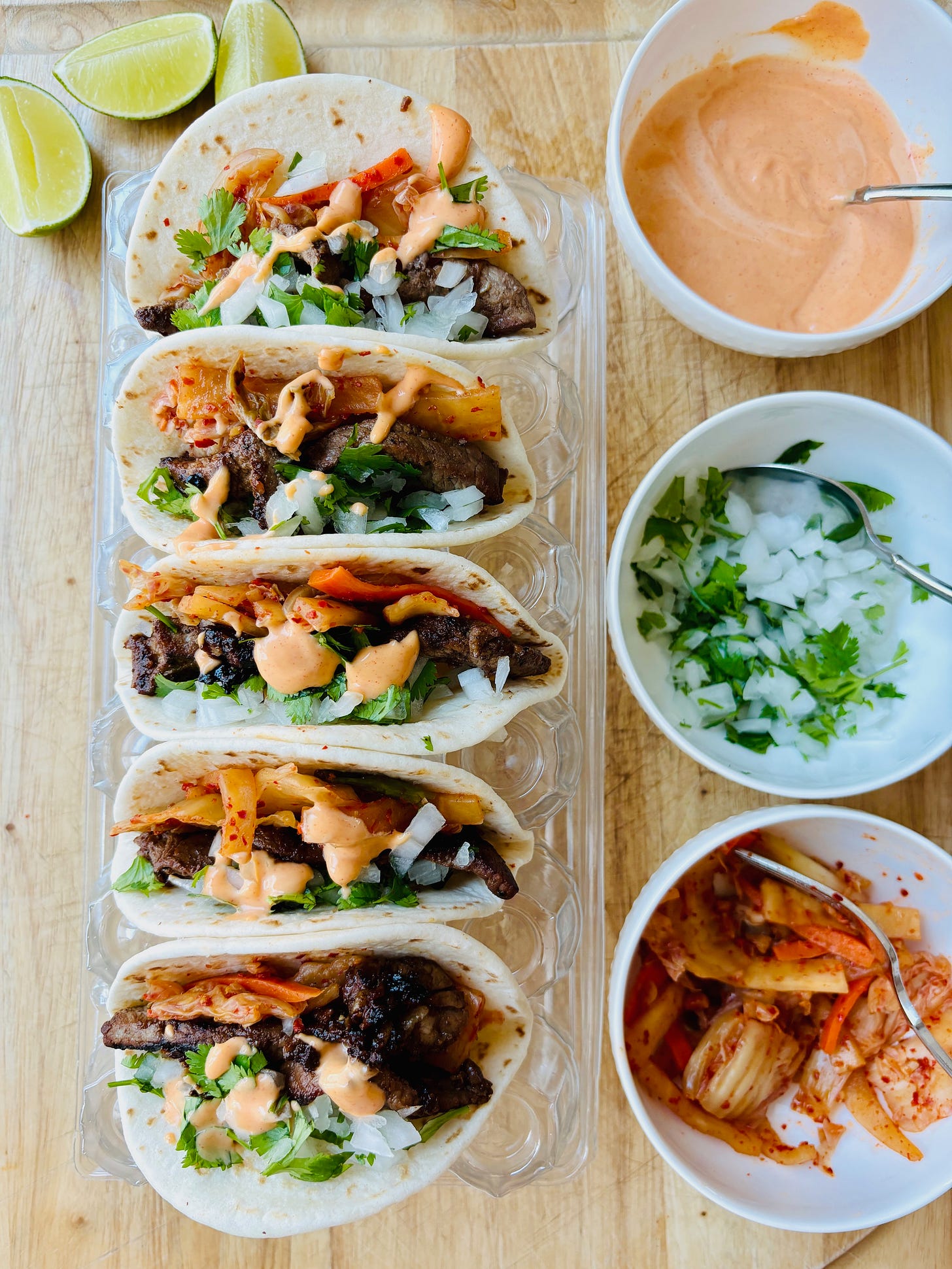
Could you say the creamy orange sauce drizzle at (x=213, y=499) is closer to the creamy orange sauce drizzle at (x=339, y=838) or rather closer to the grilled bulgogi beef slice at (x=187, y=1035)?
the creamy orange sauce drizzle at (x=339, y=838)

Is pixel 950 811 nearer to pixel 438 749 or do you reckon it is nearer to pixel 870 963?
pixel 870 963

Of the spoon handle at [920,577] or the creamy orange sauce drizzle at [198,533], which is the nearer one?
the creamy orange sauce drizzle at [198,533]

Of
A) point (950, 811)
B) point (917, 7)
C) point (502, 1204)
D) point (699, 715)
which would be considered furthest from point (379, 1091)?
point (917, 7)

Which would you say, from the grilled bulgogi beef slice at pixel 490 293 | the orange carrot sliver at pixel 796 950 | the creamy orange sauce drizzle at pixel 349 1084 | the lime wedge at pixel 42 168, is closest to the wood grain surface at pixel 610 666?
the lime wedge at pixel 42 168

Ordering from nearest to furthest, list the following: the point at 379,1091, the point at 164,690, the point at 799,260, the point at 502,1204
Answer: the point at 379,1091 → the point at 164,690 → the point at 799,260 → the point at 502,1204

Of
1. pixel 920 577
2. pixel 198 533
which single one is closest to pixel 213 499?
pixel 198 533

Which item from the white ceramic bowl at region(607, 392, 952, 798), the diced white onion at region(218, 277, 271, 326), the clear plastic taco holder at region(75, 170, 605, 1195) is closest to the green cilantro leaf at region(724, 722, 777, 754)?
the white ceramic bowl at region(607, 392, 952, 798)
